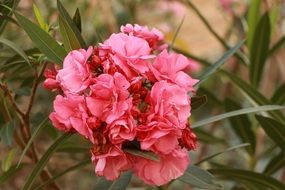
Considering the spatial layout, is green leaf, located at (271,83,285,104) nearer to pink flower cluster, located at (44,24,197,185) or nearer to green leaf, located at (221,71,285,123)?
green leaf, located at (221,71,285,123)

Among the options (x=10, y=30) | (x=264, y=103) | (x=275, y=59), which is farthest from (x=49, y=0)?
(x=264, y=103)

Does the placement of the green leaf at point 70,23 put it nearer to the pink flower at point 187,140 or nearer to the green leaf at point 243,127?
the pink flower at point 187,140

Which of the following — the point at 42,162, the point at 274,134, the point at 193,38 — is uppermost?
the point at 42,162

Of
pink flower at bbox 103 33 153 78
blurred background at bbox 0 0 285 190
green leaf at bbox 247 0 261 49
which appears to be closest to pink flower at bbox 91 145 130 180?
pink flower at bbox 103 33 153 78

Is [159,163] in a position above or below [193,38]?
above

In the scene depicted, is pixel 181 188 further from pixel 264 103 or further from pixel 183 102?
pixel 183 102
